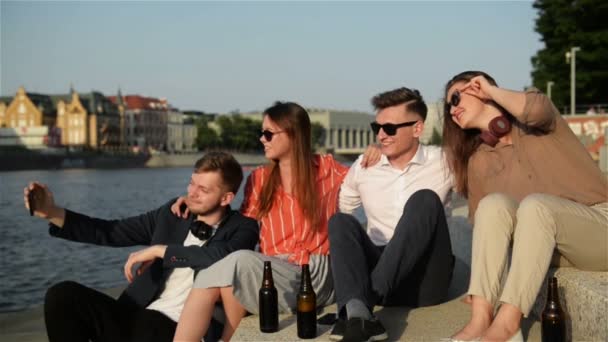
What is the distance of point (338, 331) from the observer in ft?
7.81

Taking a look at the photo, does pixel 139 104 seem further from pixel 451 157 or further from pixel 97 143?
pixel 451 157

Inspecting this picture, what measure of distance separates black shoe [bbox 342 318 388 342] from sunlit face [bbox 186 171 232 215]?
0.79 metres

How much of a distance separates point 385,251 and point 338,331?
0.41 m

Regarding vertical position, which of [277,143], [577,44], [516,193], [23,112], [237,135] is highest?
[577,44]

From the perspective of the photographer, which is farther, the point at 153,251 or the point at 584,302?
the point at 153,251

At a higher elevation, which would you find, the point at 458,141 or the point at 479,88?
the point at 479,88

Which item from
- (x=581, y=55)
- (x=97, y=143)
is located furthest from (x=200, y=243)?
(x=97, y=143)

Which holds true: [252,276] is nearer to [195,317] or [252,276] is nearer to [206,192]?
[195,317]

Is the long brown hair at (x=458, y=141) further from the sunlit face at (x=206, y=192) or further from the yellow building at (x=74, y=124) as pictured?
the yellow building at (x=74, y=124)

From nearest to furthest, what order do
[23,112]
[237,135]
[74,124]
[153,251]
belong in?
1. [153,251]
2. [74,124]
3. [23,112]
4. [237,135]

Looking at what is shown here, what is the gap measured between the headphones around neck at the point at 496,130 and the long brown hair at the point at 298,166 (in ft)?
2.27

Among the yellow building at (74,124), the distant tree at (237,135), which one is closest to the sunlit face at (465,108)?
the yellow building at (74,124)

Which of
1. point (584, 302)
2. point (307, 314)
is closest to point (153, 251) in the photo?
point (307, 314)

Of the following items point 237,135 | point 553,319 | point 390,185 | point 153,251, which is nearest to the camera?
point 553,319
